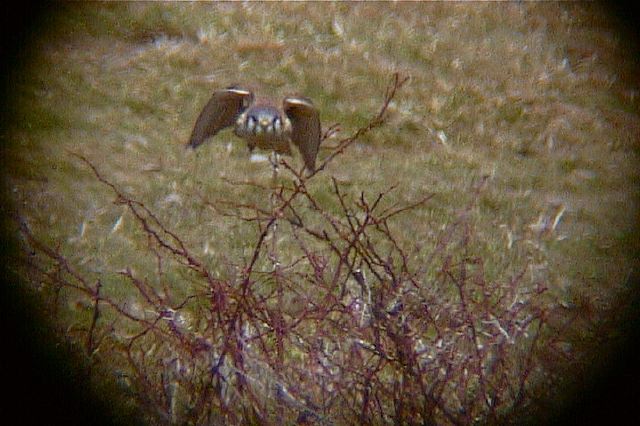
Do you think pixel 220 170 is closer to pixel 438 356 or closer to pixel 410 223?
pixel 410 223

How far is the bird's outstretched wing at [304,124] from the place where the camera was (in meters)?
4.51

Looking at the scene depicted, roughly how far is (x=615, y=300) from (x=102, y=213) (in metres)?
2.58

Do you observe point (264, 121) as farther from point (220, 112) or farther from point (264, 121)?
point (220, 112)

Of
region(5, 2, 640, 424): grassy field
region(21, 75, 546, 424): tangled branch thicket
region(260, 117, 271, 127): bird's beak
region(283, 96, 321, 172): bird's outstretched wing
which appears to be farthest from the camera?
region(283, 96, 321, 172): bird's outstretched wing

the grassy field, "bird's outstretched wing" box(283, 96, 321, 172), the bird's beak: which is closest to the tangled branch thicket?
the grassy field

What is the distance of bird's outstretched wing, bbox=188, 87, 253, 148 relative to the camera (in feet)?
14.9

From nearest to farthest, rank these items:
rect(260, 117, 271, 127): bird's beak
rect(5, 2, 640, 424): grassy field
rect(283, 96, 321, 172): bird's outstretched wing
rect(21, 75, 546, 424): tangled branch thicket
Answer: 1. rect(21, 75, 546, 424): tangled branch thicket
2. rect(5, 2, 640, 424): grassy field
3. rect(260, 117, 271, 127): bird's beak
4. rect(283, 96, 321, 172): bird's outstretched wing

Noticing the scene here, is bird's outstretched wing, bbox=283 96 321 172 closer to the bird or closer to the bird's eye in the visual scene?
the bird

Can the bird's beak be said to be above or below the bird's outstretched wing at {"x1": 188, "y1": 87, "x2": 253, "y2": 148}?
below

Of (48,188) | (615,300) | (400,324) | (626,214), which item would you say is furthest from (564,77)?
(400,324)

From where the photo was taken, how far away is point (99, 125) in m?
5.63

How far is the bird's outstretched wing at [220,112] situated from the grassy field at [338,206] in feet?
1.38

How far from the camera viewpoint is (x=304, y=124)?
15.2 feet

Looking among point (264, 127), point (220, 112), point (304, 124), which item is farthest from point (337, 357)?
point (220, 112)
